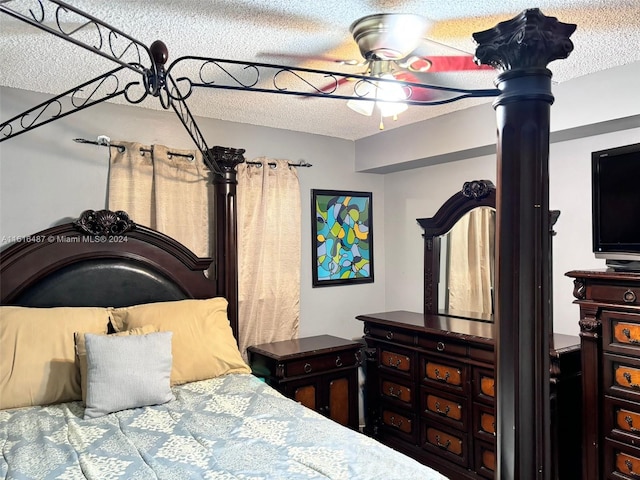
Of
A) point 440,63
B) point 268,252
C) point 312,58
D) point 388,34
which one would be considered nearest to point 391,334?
point 268,252

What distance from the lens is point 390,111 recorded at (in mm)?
2168

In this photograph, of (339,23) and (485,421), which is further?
(485,421)

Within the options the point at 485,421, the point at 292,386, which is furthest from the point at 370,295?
the point at 485,421

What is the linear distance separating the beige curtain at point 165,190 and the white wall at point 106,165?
0.29 ft

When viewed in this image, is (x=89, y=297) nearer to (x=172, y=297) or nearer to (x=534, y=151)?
(x=172, y=297)

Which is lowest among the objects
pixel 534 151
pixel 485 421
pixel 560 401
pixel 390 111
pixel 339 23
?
pixel 485 421

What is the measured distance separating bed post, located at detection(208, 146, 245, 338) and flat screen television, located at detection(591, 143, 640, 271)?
Result: 84.0 inches

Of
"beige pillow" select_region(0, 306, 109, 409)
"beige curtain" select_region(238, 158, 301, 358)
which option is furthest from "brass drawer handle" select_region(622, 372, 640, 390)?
"beige pillow" select_region(0, 306, 109, 409)

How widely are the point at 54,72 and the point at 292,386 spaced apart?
89.2 inches

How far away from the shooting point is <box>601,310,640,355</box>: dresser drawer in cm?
215

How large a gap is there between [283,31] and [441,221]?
2101mm

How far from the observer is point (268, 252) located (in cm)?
347

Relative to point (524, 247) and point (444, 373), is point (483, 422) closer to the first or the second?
point (444, 373)

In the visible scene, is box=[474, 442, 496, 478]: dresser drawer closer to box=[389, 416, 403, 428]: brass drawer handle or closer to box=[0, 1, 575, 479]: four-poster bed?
box=[389, 416, 403, 428]: brass drawer handle
